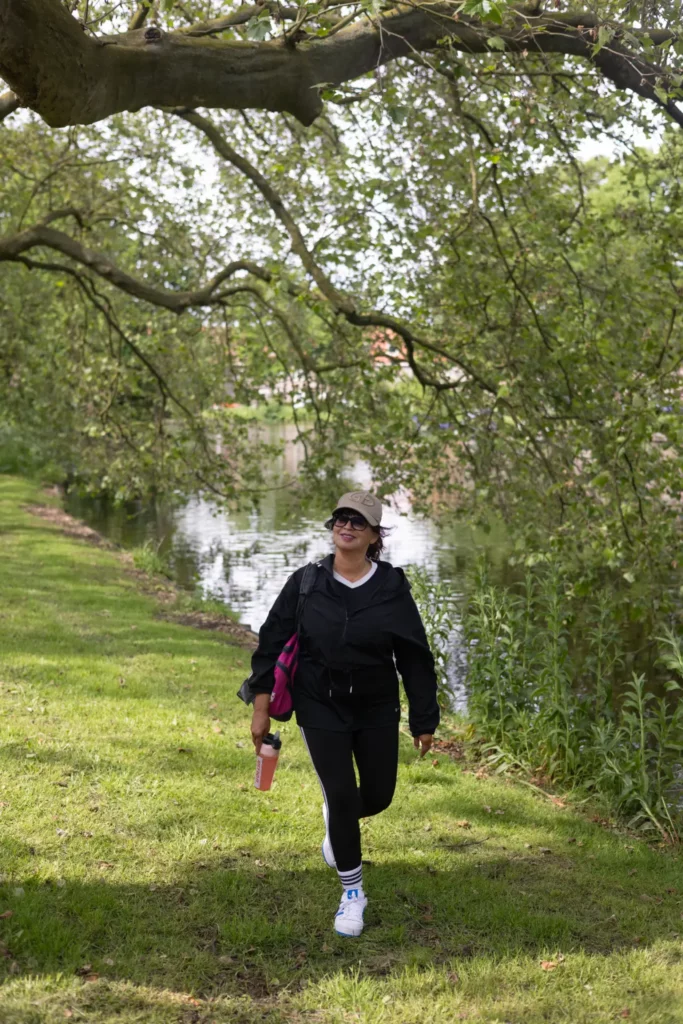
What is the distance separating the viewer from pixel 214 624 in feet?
43.5

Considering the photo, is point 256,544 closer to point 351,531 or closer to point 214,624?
point 214,624

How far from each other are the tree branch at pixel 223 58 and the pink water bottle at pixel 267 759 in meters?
3.45

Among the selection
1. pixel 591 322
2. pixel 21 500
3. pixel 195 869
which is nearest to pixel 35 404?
pixel 21 500

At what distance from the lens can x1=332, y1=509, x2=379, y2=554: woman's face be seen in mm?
4547

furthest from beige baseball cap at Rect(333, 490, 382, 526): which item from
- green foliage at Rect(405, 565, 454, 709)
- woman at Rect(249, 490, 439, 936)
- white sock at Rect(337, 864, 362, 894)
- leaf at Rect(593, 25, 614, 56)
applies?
green foliage at Rect(405, 565, 454, 709)

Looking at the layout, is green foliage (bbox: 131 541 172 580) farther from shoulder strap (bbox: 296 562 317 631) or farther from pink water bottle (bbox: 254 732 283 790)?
shoulder strap (bbox: 296 562 317 631)

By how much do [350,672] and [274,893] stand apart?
136 cm

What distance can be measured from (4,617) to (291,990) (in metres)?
8.28

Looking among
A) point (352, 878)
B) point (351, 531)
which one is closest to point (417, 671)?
point (351, 531)

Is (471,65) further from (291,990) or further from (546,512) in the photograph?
(291,990)

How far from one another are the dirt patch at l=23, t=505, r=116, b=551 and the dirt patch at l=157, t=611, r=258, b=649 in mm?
7292

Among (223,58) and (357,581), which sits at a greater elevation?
(223,58)

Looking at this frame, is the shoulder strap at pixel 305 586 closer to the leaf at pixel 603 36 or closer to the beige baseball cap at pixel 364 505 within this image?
the beige baseball cap at pixel 364 505

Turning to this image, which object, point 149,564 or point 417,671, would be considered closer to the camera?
point 417,671
